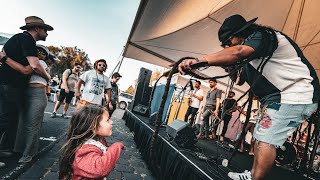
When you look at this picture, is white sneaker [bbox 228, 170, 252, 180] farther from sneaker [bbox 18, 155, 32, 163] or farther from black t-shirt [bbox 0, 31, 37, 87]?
black t-shirt [bbox 0, 31, 37, 87]

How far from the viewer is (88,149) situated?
1502mm

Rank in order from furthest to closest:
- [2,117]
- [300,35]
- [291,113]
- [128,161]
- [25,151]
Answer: [300,35] < [128,161] < [25,151] < [2,117] < [291,113]

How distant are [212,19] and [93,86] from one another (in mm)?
2992

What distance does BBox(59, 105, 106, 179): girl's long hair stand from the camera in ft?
5.32

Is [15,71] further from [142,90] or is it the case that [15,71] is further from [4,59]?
[142,90]

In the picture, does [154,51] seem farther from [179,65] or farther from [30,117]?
[179,65]

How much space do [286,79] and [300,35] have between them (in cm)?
315

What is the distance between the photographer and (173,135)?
362cm

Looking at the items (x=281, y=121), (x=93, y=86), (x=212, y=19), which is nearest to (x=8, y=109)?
(x=93, y=86)

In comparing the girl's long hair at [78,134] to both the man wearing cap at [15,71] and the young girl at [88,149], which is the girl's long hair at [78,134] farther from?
the man wearing cap at [15,71]

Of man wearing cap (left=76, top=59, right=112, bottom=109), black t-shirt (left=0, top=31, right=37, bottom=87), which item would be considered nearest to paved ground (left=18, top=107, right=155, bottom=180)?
man wearing cap (left=76, top=59, right=112, bottom=109)

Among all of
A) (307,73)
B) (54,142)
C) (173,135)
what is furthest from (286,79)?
(54,142)

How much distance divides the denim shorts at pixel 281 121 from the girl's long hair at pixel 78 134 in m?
1.38

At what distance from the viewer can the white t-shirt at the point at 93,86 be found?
4270 millimetres
